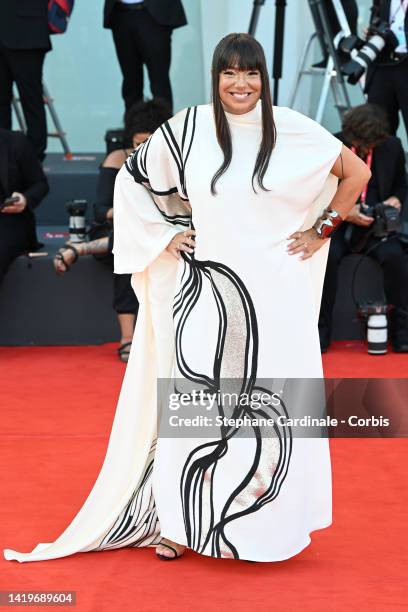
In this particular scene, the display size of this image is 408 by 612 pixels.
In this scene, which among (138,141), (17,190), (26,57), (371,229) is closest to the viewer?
(138,141)

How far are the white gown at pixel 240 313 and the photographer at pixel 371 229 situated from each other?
8.83ft

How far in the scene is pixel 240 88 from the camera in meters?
2.91

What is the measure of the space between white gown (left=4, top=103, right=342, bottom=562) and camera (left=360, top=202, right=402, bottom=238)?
269 cm

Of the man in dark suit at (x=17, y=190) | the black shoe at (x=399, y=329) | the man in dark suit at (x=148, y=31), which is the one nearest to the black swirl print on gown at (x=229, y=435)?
the black shoe at (x=399, y=329)

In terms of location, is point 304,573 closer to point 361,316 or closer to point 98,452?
point 98,452

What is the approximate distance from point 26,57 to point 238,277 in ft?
12.7

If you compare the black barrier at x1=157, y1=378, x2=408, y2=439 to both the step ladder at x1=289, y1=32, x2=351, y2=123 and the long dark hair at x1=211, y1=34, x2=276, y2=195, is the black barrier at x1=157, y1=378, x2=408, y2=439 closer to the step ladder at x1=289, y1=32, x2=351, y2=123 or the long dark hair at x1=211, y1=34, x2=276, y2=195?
the long dark hair at x1=211, y1=34, x2=276, y2=195

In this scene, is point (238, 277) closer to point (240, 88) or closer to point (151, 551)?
point (240, 88)

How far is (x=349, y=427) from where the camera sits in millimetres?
4461

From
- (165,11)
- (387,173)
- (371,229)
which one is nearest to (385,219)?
(371,229)

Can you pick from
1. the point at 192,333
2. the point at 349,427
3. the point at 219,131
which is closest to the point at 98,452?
the point at 349,427

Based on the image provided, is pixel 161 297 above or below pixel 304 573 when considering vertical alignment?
above

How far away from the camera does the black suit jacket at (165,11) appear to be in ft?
21.3

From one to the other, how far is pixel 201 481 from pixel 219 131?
913 millimetres
